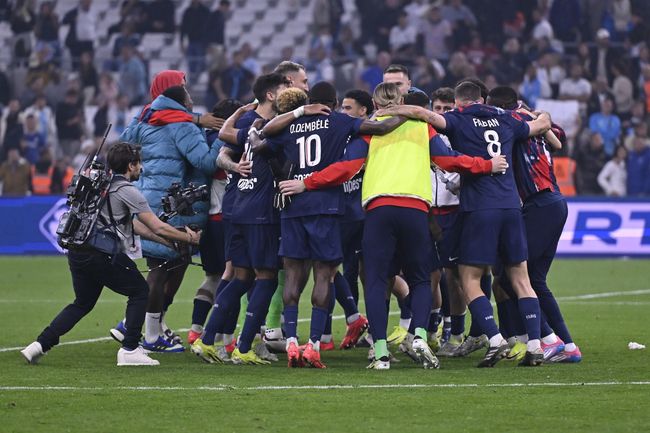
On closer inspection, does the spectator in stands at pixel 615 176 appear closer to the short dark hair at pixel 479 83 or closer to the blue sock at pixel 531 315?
the short dark hair at pixel 479 83

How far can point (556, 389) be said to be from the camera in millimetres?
8695

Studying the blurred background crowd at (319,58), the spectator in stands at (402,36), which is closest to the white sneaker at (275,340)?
the blurred background crowd at (319,58)

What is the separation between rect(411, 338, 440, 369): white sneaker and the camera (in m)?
9.84

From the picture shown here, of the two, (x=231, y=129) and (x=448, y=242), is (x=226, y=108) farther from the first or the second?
(x=448, y=242)

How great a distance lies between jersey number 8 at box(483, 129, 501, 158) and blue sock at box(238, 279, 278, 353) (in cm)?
203

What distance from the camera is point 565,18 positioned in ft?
94.1

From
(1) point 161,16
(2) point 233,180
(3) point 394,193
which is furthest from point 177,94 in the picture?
(1) point 161,16

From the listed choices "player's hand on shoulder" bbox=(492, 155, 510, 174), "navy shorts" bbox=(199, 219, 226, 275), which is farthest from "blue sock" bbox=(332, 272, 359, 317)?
"player's hand on shoulder" bbox=(492, 155, 510, 174)

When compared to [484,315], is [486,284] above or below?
below

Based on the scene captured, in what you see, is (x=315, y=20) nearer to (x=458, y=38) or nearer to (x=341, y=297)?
(x=458, y=38)

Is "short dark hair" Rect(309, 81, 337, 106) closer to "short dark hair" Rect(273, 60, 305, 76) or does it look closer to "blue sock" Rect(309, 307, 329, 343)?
"short dark hair" Rect(273, 60, 305, 76)

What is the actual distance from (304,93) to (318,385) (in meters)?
2.66

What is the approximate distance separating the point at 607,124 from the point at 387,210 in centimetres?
1715

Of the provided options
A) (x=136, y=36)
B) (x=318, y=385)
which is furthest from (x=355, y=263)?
(x=136, y=36)
